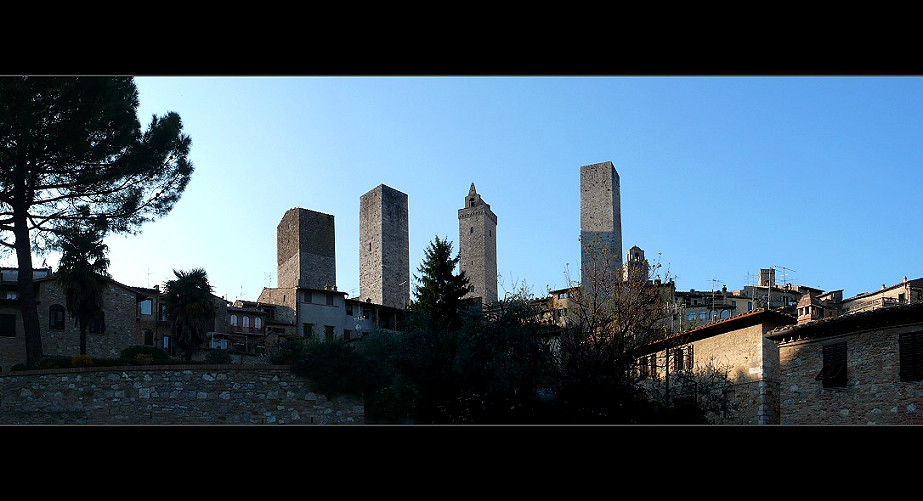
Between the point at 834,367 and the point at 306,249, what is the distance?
28.8 meters

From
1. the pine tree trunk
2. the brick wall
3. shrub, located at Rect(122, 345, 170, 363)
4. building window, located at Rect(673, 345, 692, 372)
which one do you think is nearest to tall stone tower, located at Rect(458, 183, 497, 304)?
building window, located at Rect(673, 345, 692, 372)

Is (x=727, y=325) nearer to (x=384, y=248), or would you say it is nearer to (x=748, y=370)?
(x=748, y=370)

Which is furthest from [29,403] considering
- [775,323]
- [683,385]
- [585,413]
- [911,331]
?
[911,331]

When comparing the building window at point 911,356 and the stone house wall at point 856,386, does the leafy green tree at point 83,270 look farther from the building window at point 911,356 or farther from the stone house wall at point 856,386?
the building window at point 911,356

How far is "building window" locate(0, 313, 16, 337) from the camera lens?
22.3 meters

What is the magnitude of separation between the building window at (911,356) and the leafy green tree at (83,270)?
51.4 feet

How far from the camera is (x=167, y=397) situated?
17.1 m

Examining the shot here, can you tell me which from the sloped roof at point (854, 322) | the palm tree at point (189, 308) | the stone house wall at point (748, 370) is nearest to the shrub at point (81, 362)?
the palm tree at point (189, 308)

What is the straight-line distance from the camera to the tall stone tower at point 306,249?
40531 mm

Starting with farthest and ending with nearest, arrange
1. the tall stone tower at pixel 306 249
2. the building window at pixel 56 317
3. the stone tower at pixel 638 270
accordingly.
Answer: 1. the tall stone tower at pixel 306 249
2. the building window at pixel 56 317
3. the stone tower at pixel 638 270

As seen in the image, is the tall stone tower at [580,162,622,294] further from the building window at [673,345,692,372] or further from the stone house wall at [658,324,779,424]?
the stone house wall at [658,324,779,424]

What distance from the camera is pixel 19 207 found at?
17.7 meters
